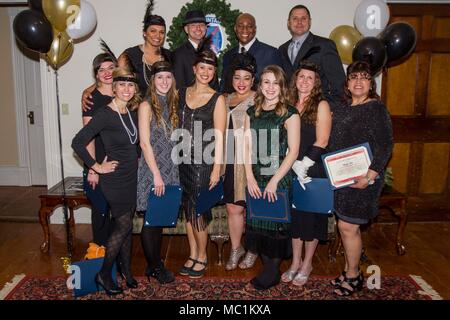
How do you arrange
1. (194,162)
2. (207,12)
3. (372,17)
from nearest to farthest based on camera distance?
1. (194,162)
2. (372,17)
3. (207,12)

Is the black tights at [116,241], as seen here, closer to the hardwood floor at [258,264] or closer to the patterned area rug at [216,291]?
the patterned area rug at [216,291]

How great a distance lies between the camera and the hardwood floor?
3611 mm

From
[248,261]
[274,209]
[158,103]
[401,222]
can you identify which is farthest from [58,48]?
[401,222]

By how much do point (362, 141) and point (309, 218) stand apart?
2.12 ft

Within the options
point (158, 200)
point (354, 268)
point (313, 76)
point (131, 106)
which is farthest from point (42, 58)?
point (354, 268)

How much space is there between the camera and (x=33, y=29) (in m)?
3.41

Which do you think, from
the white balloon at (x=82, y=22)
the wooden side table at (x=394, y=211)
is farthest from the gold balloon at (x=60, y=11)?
the wooden side table at (x=394, y=211)

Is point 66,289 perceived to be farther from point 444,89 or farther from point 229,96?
point 444,89

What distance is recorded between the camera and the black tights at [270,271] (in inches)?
126

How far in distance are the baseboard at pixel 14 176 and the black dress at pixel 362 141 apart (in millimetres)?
4668

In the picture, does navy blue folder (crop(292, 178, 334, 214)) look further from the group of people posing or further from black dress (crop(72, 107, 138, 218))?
black dress (crop(72, 107, 138, 218))

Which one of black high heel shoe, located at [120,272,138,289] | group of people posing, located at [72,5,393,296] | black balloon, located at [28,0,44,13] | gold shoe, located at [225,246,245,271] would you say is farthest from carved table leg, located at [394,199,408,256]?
black balloon, located at [28,0,44,13]

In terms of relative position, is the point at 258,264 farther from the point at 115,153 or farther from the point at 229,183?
the point at 115,153

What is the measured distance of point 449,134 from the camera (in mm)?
4863
